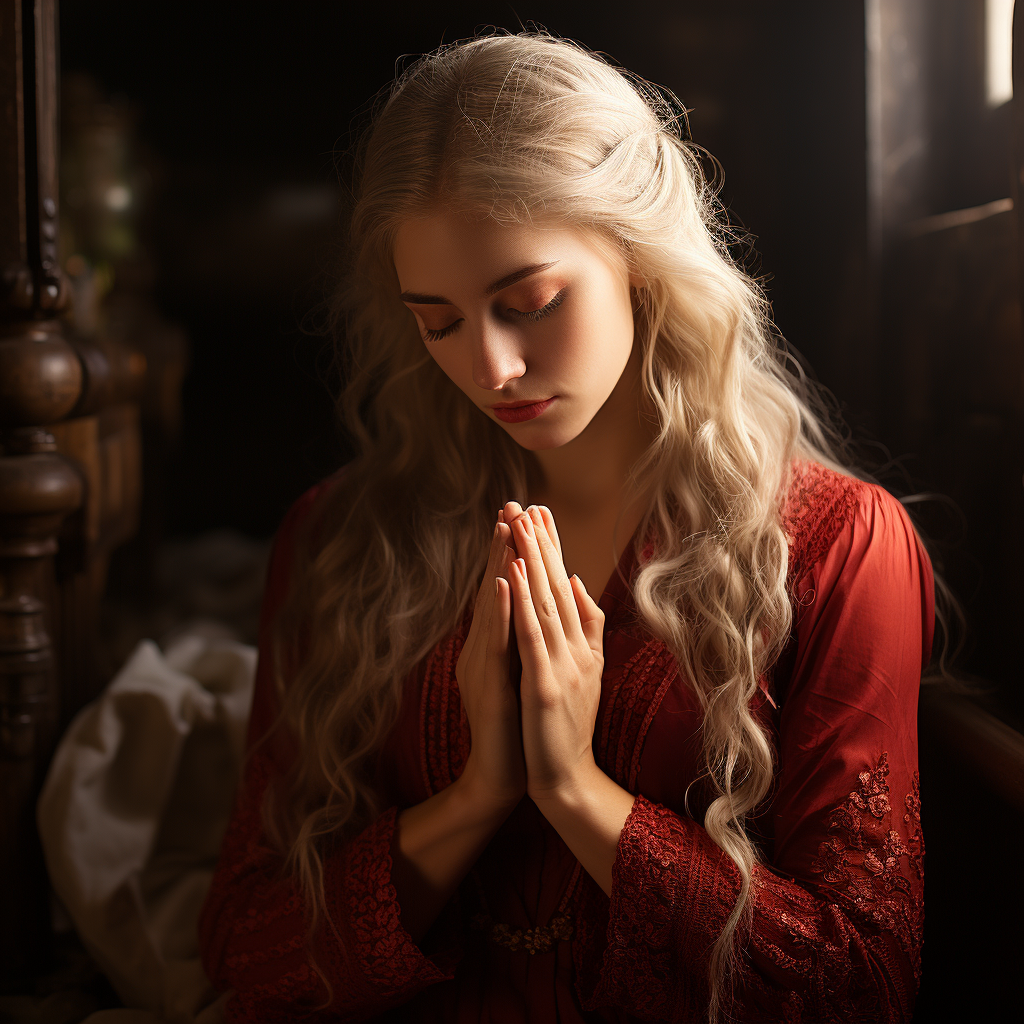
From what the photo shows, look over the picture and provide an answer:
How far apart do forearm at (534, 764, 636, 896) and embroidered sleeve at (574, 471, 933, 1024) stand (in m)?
0.01

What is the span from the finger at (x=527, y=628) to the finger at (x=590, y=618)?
0.05 m

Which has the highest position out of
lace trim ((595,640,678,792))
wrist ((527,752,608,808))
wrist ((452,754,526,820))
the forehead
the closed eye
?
the forehead

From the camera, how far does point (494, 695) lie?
2.55 feet

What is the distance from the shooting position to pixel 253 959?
0.85m

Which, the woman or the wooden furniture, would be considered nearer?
the woman

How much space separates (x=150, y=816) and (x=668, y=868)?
0.70 m

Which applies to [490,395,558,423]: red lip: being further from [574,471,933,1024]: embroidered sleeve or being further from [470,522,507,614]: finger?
[574,471,933,1024]: embroidered sleeve

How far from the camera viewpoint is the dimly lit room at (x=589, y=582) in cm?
77

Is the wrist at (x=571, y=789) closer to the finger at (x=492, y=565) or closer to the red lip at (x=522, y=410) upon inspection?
the finger at (x=492, y=565)

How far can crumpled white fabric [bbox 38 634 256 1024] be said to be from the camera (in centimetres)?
102

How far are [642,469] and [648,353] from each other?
0.11 m

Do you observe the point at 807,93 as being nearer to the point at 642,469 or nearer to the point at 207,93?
the point at 642,469

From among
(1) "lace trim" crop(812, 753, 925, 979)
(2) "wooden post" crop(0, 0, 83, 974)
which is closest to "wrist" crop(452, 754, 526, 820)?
(1) "lace trim" crop(812, 753, 925, 979)

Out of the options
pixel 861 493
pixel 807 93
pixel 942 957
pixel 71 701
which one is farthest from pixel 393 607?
pixel 807 93
